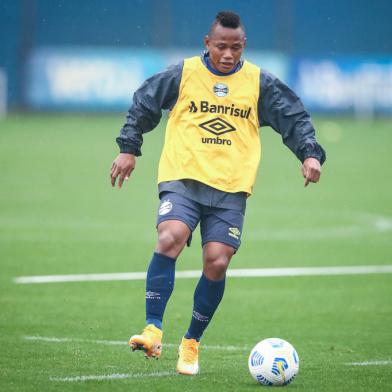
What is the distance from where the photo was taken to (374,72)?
38219mm

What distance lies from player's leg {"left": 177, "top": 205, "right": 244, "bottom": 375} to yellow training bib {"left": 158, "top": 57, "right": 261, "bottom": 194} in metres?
0.23

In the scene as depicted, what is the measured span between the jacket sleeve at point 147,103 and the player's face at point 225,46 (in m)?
0.28

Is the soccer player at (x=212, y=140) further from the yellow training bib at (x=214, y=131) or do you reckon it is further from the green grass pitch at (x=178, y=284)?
the green grass pitch at (x=178, y=284)

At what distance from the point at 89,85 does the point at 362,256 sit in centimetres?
2420

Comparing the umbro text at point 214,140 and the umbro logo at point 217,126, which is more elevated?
the umbro logo at point 217,126

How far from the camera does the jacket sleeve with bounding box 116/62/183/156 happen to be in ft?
24.2

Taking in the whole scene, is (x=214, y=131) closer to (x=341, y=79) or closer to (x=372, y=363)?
(x=372, y=363)

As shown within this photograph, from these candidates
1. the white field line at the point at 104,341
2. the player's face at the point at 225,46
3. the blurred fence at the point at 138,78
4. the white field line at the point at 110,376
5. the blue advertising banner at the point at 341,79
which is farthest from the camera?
the blue advertising banner at the point at 341,79

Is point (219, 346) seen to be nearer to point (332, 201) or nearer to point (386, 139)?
point (332, 201)

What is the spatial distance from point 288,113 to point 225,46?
648 mm

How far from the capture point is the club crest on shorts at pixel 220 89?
→ 7391 mm

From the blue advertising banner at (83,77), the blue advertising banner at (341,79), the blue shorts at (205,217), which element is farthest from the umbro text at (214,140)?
the blue advertising banner at (341,79)

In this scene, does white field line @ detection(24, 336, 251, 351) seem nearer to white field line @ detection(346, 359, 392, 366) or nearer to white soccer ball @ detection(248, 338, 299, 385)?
white field line @ detection(346, 359, 392, 366)

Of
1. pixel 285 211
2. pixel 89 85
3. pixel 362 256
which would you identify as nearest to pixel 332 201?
pixel 285 211
